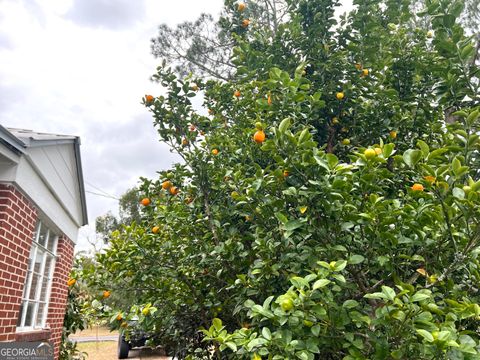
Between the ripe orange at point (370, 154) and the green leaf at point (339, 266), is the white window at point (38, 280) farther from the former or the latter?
the ripe orange at point (370, 154)

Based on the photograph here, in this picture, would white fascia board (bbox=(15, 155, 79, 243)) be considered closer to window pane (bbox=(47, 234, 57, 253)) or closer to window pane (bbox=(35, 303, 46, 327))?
window pane (bbox=(47, 234, 57, 253))

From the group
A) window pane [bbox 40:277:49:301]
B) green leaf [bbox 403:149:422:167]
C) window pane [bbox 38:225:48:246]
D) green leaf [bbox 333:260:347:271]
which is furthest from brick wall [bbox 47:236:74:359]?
green leaf [bbox 403:149:422:167]

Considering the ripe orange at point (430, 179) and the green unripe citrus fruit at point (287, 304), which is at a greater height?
the ripe orange at point (430, 179)

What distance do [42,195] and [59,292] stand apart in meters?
2.29

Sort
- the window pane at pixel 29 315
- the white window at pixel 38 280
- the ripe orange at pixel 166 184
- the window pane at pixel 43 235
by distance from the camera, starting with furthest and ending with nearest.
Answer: the window pane at pixel 43 235
the window pane at pixel 29 315
the white window at pixel 38 280
the ripe orange at pixel 166 184

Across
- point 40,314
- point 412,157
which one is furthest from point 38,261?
point 412,157

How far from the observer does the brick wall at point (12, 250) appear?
3.52 meters

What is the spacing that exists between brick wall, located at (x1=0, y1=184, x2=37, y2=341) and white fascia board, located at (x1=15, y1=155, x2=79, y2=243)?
12 centimetres

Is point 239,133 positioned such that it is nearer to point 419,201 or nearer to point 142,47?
point 419,201

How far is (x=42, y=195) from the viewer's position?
458 centimetres

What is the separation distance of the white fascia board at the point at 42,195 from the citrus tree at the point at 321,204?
3.84ft

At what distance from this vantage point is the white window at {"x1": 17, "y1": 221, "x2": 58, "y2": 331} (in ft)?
15.4

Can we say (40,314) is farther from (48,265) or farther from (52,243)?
(52,243)

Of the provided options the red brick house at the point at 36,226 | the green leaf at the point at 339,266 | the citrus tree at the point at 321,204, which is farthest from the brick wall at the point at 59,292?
the green leaf at the point at 339,266
